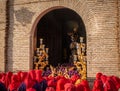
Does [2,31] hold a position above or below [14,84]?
above

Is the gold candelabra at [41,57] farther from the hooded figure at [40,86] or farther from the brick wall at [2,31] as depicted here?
the hooded figure at [40,86]

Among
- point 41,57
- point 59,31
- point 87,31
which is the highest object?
point 59,31

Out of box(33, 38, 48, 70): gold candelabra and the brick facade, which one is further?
box(33, 38, 48, 70): gold candelabra

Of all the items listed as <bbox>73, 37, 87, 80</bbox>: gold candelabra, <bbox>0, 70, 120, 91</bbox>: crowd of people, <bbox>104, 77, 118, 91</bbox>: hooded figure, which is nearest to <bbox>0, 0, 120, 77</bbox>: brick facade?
<bbox>73, 37, 87, 80</bbox>: gold candelabra

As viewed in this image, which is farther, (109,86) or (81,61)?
(81,61)

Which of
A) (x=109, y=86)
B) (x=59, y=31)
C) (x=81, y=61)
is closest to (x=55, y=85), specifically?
(x=109, y=86)

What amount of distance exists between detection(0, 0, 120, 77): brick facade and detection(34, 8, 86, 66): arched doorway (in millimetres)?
1304

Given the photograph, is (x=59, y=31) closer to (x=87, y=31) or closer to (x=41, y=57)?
(x=41, y=57)

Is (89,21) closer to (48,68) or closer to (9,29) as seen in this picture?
(48,68)

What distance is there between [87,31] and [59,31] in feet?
14.0

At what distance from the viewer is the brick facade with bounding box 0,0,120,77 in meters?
9.34

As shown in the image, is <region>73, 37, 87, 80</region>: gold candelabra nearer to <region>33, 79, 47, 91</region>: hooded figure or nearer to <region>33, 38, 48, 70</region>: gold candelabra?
→ <region>33, 38, 48, 70</region>: gold candelabra

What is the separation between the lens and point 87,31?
9.74m

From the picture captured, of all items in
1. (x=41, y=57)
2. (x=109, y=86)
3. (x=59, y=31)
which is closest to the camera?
(x=109, y=86)
